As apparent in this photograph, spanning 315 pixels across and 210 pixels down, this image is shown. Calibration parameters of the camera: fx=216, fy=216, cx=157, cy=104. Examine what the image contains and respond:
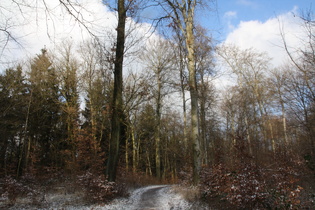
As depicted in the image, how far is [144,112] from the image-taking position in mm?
24422

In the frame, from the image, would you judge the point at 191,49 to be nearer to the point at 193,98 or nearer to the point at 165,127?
the point at 193,98

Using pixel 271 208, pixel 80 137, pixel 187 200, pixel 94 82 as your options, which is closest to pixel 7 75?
pixel 80 137

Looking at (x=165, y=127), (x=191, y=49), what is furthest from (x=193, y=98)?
(x=165, y=127)

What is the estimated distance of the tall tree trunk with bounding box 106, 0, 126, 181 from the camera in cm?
906

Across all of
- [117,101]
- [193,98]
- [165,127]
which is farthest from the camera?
[165,127]

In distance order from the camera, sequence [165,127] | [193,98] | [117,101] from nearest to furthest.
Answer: [117,101], [193,98], [165,127]

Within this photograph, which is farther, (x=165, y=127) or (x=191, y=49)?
(x=165, y=127)

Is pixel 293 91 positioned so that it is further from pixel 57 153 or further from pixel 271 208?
pixel 57 153

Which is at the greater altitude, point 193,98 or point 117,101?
point 193,98

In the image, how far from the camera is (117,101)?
9.42 metres

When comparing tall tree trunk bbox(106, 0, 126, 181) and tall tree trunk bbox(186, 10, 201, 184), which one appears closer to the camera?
tall tree trunk bbox(106, 0, 126, 181)

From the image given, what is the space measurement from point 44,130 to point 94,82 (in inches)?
296

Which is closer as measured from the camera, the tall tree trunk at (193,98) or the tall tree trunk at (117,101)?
the tall tree trunk at (117,101)

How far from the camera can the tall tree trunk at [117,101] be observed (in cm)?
906
